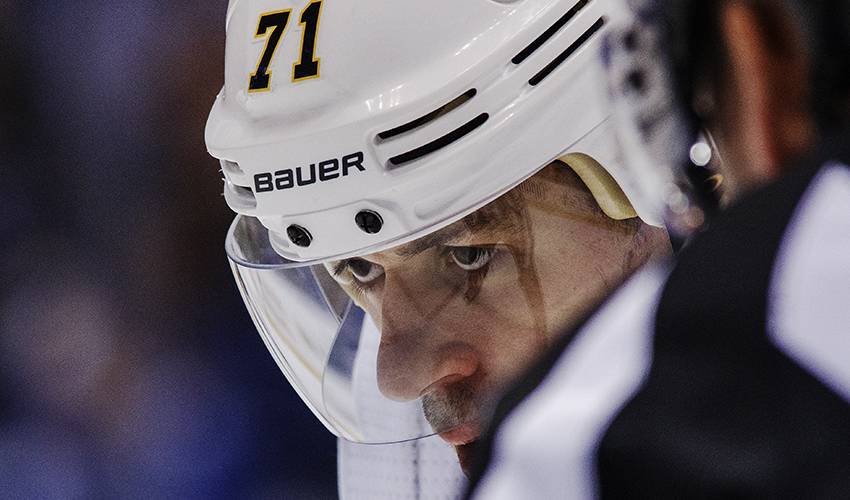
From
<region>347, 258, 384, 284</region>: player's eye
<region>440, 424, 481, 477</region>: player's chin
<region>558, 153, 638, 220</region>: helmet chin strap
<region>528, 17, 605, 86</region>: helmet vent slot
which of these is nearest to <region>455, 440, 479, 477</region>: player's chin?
<region>440, 424, 481, 477</region>: player's chin

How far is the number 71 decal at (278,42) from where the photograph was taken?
1.14 meters

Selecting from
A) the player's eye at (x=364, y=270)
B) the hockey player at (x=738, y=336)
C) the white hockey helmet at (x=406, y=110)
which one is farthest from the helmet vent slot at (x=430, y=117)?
the hockey player at (x=738, y=336)

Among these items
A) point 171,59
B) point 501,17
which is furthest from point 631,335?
point 171,59

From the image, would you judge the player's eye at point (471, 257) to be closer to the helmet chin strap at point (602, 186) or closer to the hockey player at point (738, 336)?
the helmet chin strap at point (602, 186)

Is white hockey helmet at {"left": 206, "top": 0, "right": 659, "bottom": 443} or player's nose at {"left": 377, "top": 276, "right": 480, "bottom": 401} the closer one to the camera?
white hockey helmet at {"left": 206, "top": 0, "right": 659, "bottom": 443}

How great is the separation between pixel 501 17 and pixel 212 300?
0.88 metres

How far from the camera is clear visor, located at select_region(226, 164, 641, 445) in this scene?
1.23m

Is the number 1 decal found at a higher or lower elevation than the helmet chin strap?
higher

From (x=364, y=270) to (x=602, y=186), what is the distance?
0.29 m

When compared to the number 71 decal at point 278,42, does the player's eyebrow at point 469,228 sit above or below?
below

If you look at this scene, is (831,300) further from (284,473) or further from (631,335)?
(284,473)

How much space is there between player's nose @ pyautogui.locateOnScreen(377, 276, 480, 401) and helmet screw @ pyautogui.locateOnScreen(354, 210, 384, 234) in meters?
0.11

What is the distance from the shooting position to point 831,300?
0.50 m

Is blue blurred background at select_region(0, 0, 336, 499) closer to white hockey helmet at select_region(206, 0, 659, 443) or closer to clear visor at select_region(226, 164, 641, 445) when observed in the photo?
clear visor at select_region(226, 164, 641, 445)
